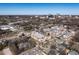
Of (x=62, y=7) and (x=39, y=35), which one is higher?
(x=62, y=7)

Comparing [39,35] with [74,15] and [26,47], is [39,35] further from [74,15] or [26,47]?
[74,15]

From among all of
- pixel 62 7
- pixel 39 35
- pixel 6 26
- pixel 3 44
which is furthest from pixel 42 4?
pixel 3 44

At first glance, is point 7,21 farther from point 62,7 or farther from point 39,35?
point 62,7

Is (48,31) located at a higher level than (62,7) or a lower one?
lower

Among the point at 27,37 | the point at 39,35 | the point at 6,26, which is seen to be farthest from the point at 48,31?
the point at 6,26
